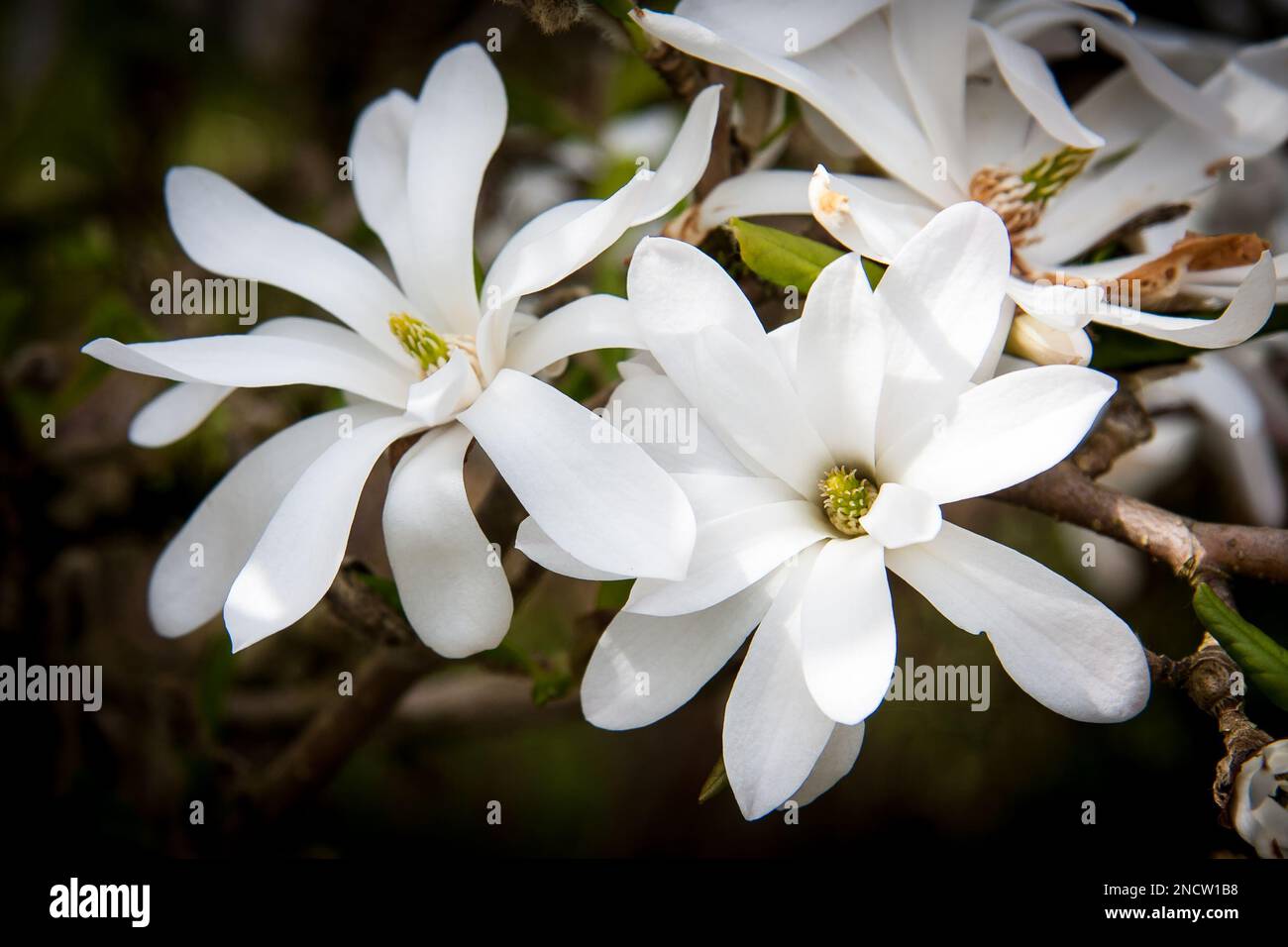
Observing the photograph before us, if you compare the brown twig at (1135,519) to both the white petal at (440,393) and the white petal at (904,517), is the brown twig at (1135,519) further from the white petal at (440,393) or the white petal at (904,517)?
the white petal at (440,393)

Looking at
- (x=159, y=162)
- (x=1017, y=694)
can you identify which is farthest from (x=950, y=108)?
(x=159, y=162)

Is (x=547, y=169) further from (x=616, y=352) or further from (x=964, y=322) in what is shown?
(x=964, y=322)

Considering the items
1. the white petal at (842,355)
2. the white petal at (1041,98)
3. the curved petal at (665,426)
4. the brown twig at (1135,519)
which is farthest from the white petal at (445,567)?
the white petal at (1041,98)

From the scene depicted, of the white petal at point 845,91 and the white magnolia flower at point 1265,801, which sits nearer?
the white magnolia flower at point 1265,801

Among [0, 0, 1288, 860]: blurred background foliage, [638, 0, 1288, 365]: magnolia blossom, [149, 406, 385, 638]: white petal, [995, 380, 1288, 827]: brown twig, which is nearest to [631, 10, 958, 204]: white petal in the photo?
[638, 0, 1288, 365]: magnolia blossom

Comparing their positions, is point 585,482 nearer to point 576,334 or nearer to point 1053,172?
point 576,334

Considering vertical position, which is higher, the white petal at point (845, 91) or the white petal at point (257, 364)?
the white petal at point (845, 91)

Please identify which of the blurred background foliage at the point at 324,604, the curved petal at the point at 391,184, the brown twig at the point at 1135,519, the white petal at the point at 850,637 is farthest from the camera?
the blurred background foliage at the point at 324,604
